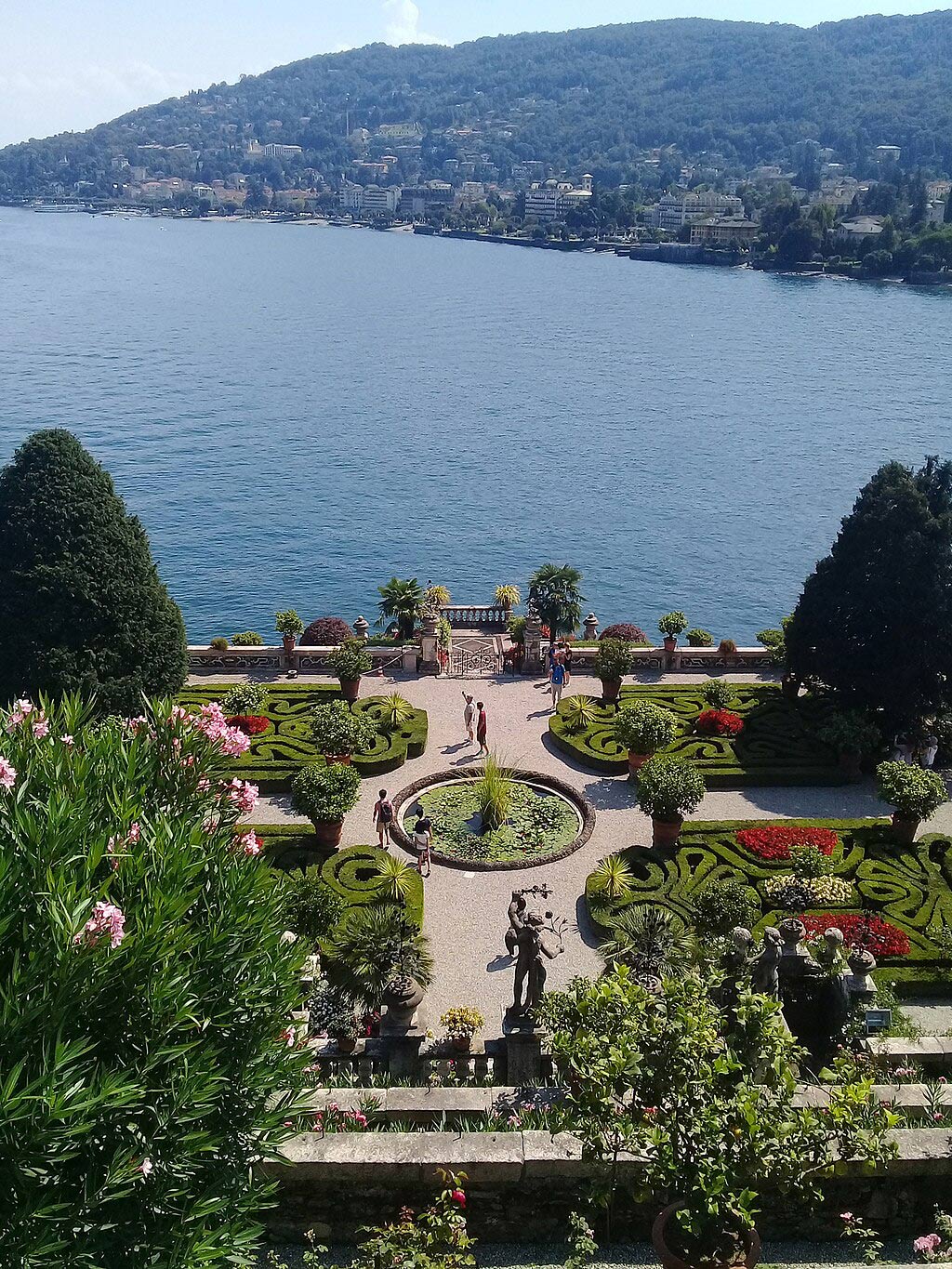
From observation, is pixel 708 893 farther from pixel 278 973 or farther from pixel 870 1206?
pixel 278 973

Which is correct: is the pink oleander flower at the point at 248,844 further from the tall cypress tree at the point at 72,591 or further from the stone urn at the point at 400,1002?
the tall cypress tree at the point at 72,591

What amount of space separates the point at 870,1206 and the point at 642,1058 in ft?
11.0

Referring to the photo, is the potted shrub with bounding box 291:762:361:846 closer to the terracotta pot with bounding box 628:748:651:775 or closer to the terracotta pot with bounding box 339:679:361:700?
the terracotta pot with bounding box 628:748:651:775

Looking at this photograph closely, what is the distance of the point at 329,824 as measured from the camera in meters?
24.4

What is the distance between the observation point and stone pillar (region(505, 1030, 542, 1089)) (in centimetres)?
1580

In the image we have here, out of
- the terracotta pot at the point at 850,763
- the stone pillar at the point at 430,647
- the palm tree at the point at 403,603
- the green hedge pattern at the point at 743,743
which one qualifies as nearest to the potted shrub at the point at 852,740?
the terracotta pot at the point at 850,763

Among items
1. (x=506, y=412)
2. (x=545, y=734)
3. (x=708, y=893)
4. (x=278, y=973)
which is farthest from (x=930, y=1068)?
(x=506, y=412)

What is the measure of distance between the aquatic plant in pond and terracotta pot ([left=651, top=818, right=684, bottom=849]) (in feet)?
6.73

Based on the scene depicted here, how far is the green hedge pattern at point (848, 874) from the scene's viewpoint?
859 inches

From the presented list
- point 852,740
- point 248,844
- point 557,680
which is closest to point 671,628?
point 557,680

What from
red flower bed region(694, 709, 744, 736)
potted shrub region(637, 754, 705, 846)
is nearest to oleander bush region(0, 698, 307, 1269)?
potted shrub region(637, 754, 705, 846)

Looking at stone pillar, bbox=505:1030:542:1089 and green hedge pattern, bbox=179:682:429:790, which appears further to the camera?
green hedge pattern, bbox=179:682:429:790

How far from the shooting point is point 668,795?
24.0 meters

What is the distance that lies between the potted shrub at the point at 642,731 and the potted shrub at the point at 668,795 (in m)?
2.74
